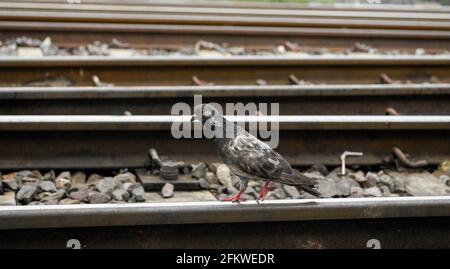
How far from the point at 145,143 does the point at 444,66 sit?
4.66 metres

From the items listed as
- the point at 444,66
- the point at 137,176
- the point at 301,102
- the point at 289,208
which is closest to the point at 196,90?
the point at 301,102

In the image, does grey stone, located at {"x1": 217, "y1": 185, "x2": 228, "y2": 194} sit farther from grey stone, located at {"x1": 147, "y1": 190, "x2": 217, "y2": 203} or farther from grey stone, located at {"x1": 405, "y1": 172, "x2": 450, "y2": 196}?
grey stone, located at {"x1": 405, "y1": 172, "x2": 450, "y2": 196}

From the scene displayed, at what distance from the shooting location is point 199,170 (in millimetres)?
5371

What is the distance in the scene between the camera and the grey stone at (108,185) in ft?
16.2

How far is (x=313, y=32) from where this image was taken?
10.7 meters

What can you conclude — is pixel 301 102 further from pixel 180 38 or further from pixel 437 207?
pixel 180 38

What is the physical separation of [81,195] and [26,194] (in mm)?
344

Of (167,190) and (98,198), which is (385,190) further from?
(98,198)

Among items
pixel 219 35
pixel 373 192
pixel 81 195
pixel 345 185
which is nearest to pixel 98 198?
pixel 81 195

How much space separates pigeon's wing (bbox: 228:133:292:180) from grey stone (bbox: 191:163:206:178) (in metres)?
1.21

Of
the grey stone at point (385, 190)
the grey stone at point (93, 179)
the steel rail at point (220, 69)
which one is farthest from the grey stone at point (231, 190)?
the steel rail at point (220, 69)

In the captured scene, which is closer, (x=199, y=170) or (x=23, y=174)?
(x=23, y=174)

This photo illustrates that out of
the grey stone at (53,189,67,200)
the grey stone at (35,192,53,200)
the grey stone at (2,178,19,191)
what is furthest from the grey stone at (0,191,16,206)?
the grey stone at (53,189,67,200)

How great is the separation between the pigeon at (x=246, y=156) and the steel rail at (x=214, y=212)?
147 millimetres
